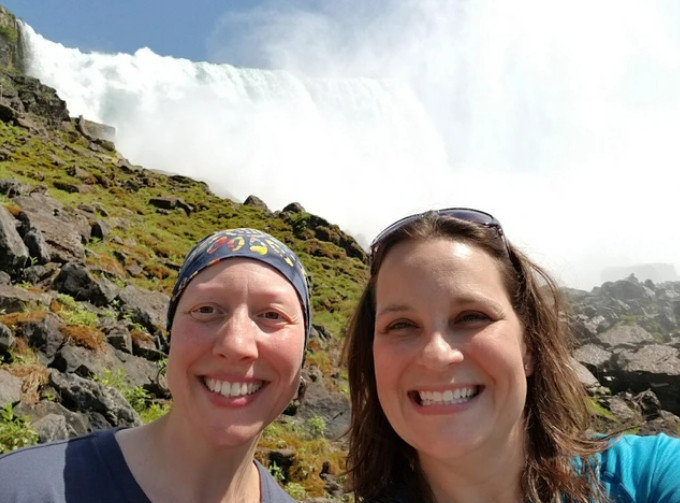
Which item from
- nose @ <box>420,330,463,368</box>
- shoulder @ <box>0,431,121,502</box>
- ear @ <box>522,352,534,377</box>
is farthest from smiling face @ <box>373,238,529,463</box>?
shoulder @ <box>0,431,121,502</box>

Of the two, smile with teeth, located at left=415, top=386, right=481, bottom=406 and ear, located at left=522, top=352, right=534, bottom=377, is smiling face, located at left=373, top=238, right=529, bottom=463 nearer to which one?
smile with teeth, located at left=415, top=386, right=481, bottom=406

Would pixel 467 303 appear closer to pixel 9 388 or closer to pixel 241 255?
pixel 241 255

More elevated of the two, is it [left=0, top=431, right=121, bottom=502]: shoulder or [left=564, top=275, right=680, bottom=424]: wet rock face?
[left=564, top=275, right=680, bottom=424]: wet rock face

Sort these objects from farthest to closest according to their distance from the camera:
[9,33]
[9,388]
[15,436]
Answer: [9,33] < [9,388] < [15,436]

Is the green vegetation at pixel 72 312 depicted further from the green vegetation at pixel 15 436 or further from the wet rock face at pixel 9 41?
the wet rock face at pixel 9 41

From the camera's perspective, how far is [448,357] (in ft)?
7.56

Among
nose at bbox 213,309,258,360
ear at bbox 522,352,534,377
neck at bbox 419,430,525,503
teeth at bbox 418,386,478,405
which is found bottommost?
neck at bbox 419,430,525,503

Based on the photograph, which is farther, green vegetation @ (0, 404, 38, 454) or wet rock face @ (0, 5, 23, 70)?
wet rock face @ (0, 5, 23, 70)

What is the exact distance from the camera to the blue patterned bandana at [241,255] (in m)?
2.79

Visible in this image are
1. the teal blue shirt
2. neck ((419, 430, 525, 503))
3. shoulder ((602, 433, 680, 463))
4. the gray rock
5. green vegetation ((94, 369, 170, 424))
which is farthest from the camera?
green vegetation ((94, 369, 170, 424))

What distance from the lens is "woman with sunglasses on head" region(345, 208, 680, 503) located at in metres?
2.33

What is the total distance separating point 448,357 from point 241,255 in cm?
117

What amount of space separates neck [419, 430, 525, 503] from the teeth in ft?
0.81

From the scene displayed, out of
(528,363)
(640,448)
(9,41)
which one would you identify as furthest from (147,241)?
(9,41)
